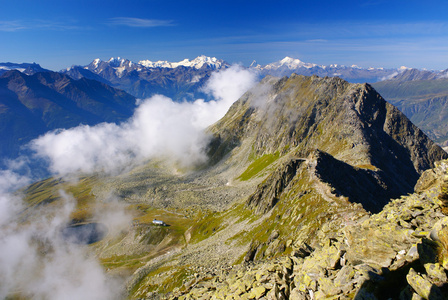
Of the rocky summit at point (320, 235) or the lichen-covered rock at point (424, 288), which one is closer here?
the lichen-covered rock at point (424, 288)

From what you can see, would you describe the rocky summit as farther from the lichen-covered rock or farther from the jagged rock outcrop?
the jagged rock outcrop

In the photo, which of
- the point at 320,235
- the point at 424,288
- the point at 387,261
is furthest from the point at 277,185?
the point at 424,288

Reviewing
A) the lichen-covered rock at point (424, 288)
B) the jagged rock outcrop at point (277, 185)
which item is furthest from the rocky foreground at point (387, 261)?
the jagged rock outcrop at point (277, 185)

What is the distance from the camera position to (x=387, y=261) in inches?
787

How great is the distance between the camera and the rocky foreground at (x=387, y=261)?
52.4 feet

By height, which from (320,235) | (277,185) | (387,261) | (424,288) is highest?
(424,288)

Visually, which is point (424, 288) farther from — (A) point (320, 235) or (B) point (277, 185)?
(B) point (277, 185)

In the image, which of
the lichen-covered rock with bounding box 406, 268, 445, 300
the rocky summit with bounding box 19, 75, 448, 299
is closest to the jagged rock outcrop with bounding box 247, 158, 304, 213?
the rocky summit with bounding box 19, 75, 448, 299

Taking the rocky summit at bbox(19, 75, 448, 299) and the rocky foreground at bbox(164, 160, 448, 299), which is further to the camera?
the rocky summit at bbox(19, 75, 448, 299)

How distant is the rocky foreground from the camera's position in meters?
16.0

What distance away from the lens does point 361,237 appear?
77.8ft

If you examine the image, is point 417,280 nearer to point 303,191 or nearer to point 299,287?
point 299,287

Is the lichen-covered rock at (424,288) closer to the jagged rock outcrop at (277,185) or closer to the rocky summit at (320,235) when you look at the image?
the rocky summit at (320,235)

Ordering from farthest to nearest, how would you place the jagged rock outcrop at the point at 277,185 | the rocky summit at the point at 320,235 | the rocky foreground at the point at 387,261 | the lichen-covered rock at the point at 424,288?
1. the jagged rock outcrop at the point at 277,185
2. the rocky summit at the point at 320,235
3. the rocky foreground at the point at 387,261
4. the lichen-covered rock at the point at 424,288
